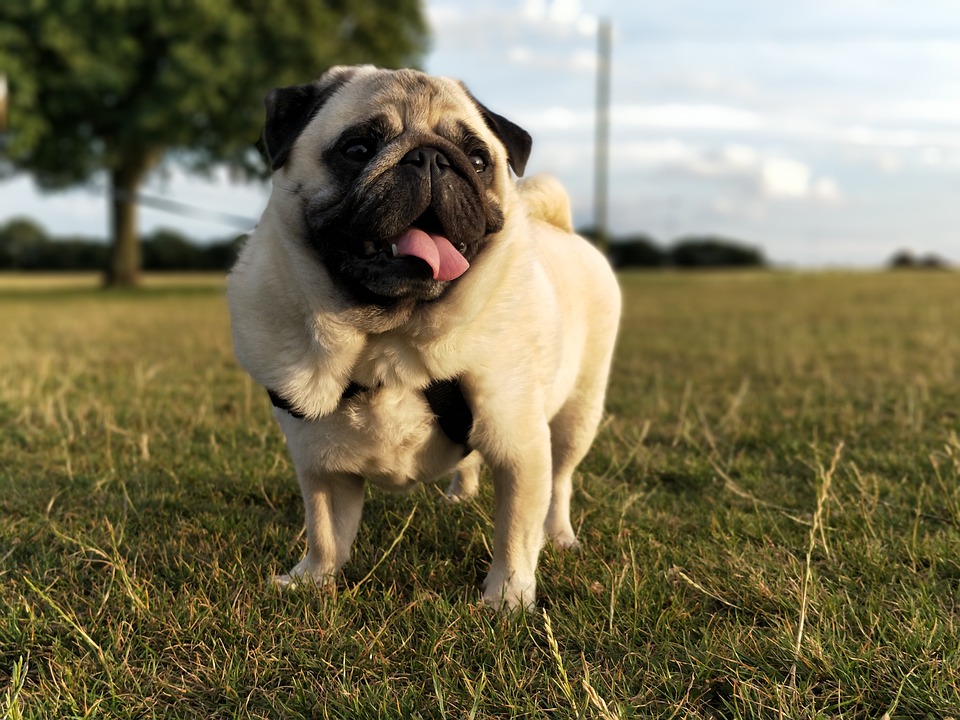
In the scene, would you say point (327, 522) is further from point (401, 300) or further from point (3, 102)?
point (3, 102)

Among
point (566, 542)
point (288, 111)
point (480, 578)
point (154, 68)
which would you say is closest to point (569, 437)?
point (566, 542)

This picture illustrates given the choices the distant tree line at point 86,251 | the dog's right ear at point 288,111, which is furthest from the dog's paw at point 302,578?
the distant tree line at point 86,251

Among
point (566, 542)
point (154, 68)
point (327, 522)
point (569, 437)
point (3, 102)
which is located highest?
point (154, 68)

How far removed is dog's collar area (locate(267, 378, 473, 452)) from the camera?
8.74 ft

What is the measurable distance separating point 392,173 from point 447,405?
0.75m

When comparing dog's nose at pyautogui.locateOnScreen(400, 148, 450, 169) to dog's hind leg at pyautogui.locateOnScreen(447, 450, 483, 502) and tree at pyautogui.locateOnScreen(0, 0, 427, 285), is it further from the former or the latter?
tree at pyautogui.locateOnScreen(0, 0, 427, 285)

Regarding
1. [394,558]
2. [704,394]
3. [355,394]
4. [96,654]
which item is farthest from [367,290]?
[704,394]

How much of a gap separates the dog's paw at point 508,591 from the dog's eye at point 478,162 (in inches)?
53.8

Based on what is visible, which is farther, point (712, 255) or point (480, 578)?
point (712, 255)

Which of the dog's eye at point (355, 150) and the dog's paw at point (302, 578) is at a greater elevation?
the dog's eye at point (355, 150)

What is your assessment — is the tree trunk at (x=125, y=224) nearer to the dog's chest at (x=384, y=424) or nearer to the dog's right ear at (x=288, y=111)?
the dog's right ear at (x=288, y=111)

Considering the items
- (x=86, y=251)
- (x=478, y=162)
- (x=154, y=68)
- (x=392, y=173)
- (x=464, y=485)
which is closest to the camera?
(x=392, y=173)

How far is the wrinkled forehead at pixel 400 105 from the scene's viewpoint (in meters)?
2.65

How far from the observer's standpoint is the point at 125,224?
79.6ft
